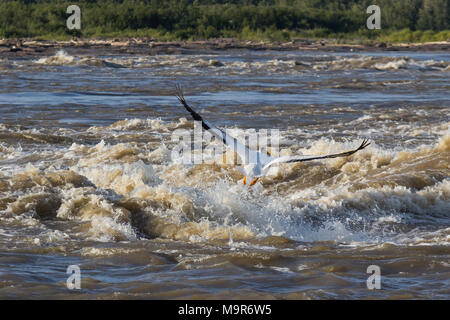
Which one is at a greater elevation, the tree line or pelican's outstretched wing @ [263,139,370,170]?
the tree line

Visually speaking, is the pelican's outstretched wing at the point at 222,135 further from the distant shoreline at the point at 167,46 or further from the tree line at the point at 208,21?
the tree line at the point at 208,21

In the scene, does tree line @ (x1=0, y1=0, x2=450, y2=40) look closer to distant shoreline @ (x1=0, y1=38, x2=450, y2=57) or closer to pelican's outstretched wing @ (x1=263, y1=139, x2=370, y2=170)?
distant shoreline @ (x1=0, y1=38, x2=450, y2=57)

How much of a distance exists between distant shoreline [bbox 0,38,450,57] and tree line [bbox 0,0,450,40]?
3.95 meters

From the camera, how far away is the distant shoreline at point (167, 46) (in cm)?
4444

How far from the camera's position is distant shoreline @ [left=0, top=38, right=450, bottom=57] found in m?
44.4

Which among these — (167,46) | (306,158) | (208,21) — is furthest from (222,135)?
(208,21)

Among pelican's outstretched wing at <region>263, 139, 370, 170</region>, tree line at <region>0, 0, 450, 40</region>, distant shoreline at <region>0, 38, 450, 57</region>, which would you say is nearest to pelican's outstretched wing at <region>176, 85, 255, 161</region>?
pelican's outstretched wing at <region>263, 139, 370, 170</region>

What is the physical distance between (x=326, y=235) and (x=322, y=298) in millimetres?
2379

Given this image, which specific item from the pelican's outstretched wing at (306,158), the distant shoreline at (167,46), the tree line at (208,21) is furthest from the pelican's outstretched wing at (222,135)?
the tree line at (208,21)

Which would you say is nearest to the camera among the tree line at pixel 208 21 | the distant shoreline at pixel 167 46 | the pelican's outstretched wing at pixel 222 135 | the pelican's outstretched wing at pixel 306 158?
the pelican's outstretched wing at pixel 306 158

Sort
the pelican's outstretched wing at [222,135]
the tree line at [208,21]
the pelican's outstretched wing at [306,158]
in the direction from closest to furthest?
the pelican's outstretched wing at [306,158]
the pelican's outstretched wing at [222,135]
the tree line at [208,21]

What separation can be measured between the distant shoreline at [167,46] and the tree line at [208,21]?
3.95 meters

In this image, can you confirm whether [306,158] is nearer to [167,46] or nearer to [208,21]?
[167,46]

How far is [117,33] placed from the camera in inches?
2377
